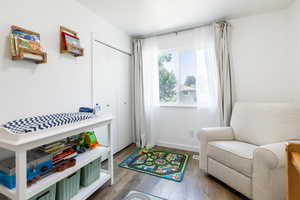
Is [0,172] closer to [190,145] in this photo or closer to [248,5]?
[190,145]

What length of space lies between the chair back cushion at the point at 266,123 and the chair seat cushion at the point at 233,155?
265 millimetres

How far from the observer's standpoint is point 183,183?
168 cm

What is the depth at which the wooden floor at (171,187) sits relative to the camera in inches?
57.8

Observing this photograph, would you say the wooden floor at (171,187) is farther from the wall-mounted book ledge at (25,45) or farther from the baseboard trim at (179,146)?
the wall-mounted book ledge at (25,45)

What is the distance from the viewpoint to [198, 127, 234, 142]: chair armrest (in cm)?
182

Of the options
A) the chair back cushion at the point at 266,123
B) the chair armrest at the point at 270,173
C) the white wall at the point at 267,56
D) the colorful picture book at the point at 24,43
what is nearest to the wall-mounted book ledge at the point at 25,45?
the colorful picture book at the point at 24,43

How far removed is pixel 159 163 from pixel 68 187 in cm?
123

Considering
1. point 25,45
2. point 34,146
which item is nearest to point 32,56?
point 25,45

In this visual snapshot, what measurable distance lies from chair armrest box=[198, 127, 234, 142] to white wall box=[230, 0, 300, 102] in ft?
2.33

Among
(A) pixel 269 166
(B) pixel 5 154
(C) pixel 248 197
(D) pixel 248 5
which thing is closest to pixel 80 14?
(B) pixel 5 154

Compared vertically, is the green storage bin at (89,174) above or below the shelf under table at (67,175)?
below

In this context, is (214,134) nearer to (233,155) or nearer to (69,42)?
(233,155)

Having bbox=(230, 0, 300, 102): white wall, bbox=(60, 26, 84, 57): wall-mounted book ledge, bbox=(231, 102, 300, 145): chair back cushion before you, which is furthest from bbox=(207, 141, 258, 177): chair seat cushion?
bbox=(60, 26, 84, 57): wall-mounted book ledge

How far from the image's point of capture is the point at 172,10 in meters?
1.98
